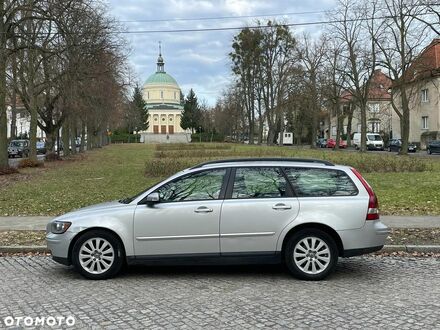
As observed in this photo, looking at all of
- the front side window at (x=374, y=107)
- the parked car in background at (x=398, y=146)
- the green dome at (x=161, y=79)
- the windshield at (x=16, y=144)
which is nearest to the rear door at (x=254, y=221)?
the windshield at (x=16, y=144)

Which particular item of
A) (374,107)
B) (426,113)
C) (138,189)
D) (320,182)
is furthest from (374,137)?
(320,182)

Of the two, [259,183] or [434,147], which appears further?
[434,147]

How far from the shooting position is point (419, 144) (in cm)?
6081

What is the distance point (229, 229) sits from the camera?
22.4 ft

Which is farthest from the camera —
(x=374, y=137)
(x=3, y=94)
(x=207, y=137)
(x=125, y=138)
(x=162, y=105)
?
(x=162, y=105)

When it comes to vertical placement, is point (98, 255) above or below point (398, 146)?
below

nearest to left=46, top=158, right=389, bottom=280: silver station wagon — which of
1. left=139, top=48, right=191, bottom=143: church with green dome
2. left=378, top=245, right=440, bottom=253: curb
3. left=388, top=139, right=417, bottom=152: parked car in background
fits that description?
left=378, top=245, right=440, bottom=253: curb

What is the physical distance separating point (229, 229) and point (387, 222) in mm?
5488

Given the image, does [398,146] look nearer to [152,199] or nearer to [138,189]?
[138,189]

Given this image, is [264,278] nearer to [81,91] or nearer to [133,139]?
[81,91]

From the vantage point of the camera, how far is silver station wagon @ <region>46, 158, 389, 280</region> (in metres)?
6.85

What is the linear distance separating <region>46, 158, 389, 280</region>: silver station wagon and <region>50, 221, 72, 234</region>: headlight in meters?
0.01

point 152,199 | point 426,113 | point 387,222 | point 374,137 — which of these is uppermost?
point 426,113

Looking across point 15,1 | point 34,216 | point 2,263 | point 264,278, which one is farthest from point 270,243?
point 15,1
